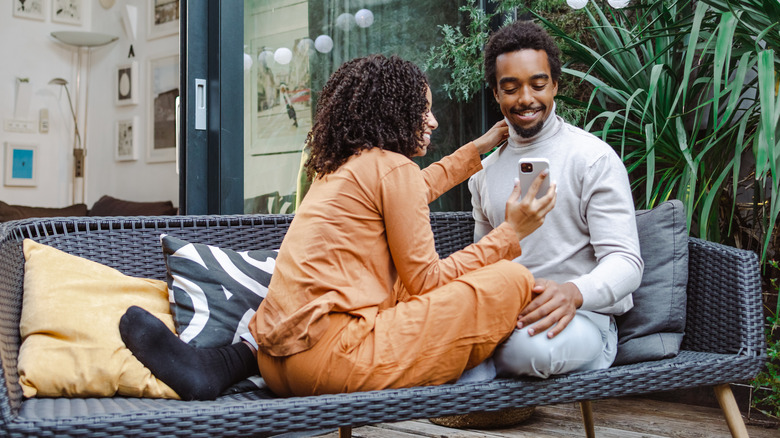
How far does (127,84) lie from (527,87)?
413 cm

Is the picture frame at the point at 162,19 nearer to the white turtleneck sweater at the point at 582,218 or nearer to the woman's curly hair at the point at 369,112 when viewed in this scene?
the white turtleneck sweater at the point at 582,218

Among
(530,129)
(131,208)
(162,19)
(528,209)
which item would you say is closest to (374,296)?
(528,209)

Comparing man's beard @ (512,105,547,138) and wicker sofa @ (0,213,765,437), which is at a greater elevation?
man's beard @ (512,105,547,138)

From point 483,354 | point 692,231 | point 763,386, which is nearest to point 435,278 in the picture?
point 483,354

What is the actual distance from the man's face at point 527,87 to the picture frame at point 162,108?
3.40 metres

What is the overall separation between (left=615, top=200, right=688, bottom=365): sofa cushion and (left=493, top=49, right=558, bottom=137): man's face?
14.1 inches

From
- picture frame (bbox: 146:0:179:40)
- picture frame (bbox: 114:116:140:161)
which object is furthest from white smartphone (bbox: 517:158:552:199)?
picture frame (bbox: 114:116:140:161)

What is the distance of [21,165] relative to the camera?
5109mm

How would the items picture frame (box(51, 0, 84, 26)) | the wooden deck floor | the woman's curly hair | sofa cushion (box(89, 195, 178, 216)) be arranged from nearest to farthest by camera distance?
the woman's curly hair → the wooden deck floor → sofa cushion (box(89, 195, 178, 216)) → picture frame (box(51, 0, 84, 26))

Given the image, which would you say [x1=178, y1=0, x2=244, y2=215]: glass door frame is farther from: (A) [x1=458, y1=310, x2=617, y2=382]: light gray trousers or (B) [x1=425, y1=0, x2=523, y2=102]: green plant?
(A) [x1=458, y1=310, x2=617, y2=382]: light gray trousers

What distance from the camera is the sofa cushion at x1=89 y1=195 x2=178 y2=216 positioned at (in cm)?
426

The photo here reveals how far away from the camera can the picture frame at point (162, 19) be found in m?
4.72

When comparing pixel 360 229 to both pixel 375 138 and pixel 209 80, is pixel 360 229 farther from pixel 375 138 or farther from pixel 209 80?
pixel 209 80

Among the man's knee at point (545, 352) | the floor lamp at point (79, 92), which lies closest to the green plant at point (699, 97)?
the man's knee at point (545, 352)
